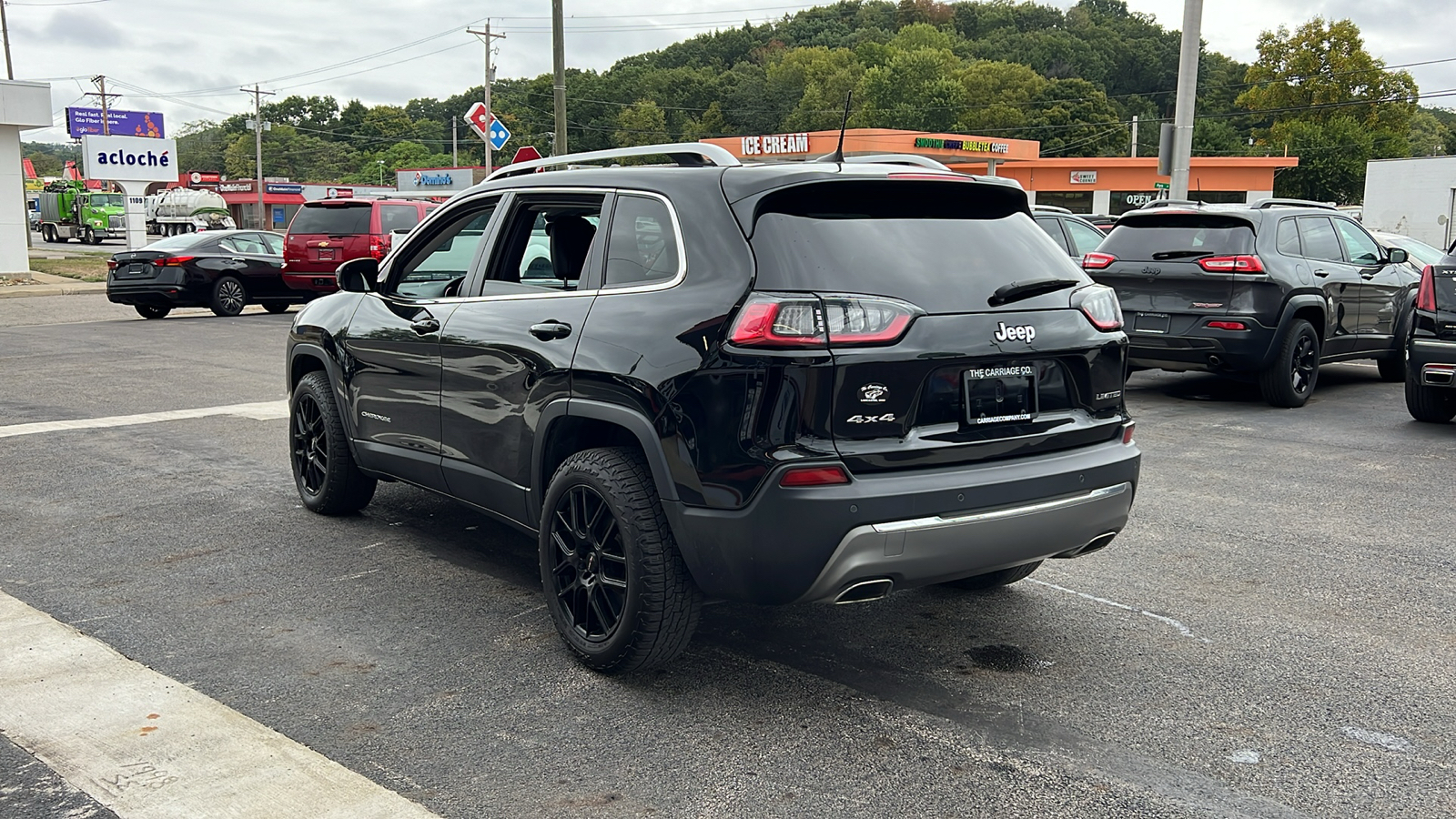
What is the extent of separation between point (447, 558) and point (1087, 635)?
2841mm

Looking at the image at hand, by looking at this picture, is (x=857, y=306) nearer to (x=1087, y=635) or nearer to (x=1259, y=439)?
(x=1087, y=635)

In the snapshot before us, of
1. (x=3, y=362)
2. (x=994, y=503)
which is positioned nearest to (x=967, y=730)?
(x=994, y=503)

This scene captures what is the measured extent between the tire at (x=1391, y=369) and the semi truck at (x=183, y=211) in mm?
63360

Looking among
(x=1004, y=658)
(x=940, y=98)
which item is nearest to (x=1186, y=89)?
(x=1004, y=658)

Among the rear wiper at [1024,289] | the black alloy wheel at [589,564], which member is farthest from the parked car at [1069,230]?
the black alloy wheel at [589,564]

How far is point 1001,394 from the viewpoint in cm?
393

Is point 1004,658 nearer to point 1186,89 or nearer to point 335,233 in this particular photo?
point 1186,89

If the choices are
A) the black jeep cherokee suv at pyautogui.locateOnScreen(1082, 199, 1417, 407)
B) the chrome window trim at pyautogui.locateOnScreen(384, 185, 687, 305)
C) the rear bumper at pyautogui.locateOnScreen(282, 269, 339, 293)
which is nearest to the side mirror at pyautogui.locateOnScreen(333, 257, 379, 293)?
the chrome window trim at pyautogui.locateOnScreen(384, 185, 687, 305)

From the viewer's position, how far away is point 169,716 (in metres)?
3.79

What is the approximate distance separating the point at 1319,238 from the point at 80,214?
67454 millimetres

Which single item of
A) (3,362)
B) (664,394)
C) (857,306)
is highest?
(857,306)

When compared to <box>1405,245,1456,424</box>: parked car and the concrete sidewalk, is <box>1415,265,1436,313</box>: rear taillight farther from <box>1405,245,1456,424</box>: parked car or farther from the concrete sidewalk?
the concrete sidewalk

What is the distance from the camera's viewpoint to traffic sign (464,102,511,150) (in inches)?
965

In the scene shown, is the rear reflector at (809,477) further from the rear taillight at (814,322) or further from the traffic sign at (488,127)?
the traffic sign at (488,127)
